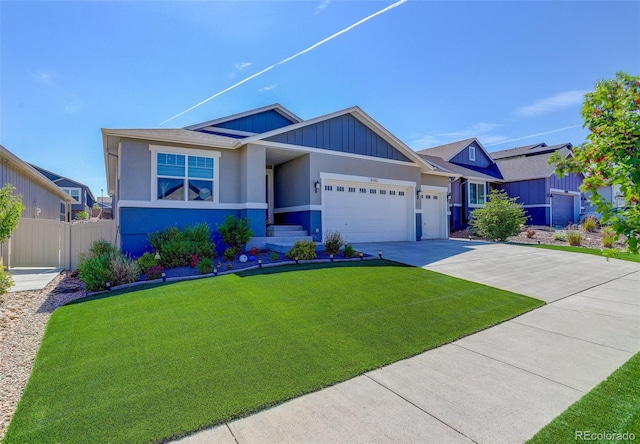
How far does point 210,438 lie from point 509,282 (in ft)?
24.4

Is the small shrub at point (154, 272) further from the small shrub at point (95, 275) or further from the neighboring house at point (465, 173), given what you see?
the neighboring house at point (465, 173)

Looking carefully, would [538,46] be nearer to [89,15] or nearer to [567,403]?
[567,403]

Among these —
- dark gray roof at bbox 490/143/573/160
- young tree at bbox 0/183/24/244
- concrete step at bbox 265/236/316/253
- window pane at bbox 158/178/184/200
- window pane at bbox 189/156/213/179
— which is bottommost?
concrete step at bbox 265/236/316/253

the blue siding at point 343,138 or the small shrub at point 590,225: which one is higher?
the blue siding at point 343,138

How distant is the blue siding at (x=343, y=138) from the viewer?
474 inches

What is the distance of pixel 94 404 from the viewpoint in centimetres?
284

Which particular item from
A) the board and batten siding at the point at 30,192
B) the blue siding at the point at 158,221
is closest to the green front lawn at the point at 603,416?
the blue siding at the point at 158,221

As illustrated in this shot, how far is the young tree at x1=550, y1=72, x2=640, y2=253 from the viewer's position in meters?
2.50

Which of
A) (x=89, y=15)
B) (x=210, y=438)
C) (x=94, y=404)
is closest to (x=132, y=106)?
(x=89, y=15)

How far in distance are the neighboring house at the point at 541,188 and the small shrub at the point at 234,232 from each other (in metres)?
22.8

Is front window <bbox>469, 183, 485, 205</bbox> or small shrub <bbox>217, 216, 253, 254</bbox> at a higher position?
front window <bbox>469, 183, 485, 205</bbox>

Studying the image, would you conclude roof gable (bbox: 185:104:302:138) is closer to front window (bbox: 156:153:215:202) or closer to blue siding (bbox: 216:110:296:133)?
blue siding (bbox: 216:110:296:133)

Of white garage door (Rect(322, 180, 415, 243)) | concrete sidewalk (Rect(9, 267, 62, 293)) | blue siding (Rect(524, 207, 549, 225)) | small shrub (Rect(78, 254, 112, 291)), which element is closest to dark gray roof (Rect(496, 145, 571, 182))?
blue siding (Rect(524, 207, 549, 225))

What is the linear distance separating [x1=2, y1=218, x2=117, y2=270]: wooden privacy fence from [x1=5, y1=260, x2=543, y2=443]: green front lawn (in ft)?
18.7
